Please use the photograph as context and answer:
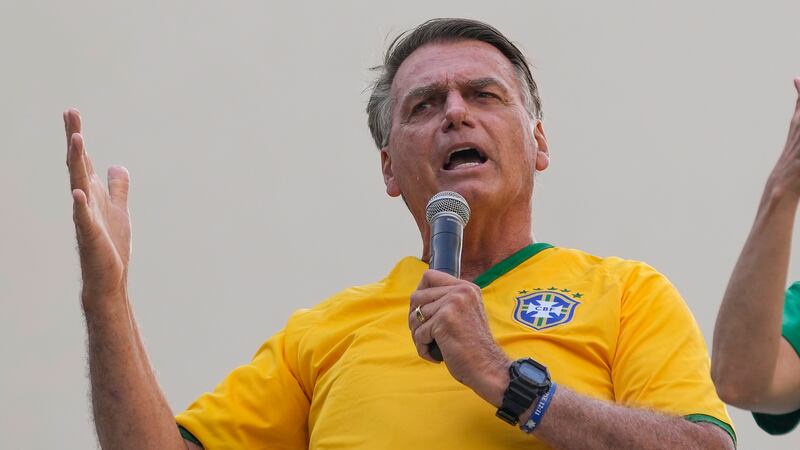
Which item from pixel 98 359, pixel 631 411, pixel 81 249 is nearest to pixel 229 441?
pixel 98 359

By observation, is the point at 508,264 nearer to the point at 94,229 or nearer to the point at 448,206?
the point at 448,206

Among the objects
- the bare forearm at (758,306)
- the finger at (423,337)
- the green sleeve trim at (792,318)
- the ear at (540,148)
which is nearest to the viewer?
the bare forearm at (758,306)

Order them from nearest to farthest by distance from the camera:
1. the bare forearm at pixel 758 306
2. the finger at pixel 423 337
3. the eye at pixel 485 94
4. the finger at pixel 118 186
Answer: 1. the bare forearm at pixel 758 306
2. the finger at pixel 423 337
3. the finger at pixel 118 186
4. the eye at pixel 485 94

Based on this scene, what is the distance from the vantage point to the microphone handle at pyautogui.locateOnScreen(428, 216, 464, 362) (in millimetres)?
3283

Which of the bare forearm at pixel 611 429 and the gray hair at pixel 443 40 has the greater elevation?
the gray hair at pixel 443 40

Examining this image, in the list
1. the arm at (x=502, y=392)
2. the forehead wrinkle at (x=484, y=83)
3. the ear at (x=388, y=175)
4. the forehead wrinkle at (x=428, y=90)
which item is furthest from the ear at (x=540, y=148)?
the arm at (x=502, y=392)

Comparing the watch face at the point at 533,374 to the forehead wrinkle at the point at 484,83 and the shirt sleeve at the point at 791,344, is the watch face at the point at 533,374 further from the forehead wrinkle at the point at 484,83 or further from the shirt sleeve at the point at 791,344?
the forehead wrinkle at the point at 484,83

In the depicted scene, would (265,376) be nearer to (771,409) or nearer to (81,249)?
(81,249)

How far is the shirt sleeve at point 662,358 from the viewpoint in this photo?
11.0ft

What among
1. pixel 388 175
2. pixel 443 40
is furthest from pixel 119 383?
pixel 443 40

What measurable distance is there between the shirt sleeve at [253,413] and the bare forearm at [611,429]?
93 centimetres

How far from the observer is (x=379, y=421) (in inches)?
140

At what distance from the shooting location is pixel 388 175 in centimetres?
458

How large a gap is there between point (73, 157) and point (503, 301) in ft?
3.77
